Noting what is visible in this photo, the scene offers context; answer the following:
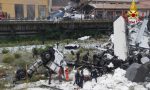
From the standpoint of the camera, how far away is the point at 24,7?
53.1 m

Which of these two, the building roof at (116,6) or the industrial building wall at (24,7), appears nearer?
the industrial building wall at (24,7)

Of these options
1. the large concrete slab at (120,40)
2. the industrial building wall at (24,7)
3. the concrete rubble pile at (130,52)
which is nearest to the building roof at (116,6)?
the industrial building wall at (24,7)

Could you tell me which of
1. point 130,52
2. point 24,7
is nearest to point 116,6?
point 24,7

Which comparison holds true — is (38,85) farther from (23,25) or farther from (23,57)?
(23,25)

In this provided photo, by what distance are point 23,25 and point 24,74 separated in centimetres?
2169

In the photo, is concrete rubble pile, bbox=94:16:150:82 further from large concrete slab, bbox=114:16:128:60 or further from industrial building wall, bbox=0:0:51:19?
industrial building wall, bbox=0:0:51:19

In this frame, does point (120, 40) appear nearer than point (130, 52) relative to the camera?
No

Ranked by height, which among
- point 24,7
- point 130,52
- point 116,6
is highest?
point 116,6

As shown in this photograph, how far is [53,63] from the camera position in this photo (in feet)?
73.7

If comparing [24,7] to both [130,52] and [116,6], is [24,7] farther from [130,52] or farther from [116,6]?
[130,52]

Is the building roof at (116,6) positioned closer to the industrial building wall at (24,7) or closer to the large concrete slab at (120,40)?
the industrial building wall at (24,7)

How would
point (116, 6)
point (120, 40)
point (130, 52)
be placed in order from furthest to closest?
point (116, 6)
point (120, 40)
point (130, 52)

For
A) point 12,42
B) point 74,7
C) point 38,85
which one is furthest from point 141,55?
point 74,7

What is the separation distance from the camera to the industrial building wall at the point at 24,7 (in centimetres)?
5231
